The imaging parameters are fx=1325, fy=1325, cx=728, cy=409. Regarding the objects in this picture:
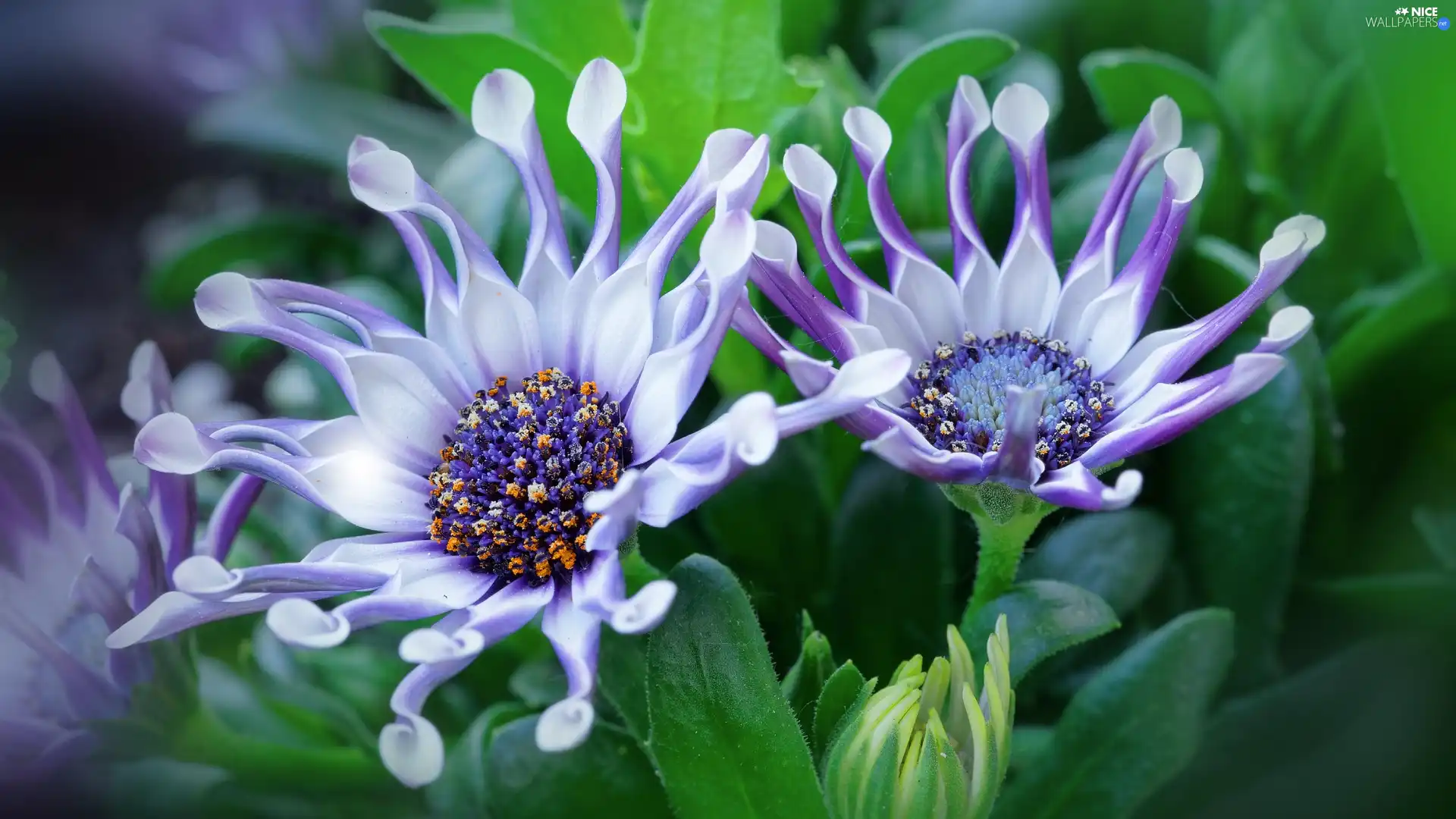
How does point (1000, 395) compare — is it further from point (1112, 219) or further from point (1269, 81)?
point (1269, 81)

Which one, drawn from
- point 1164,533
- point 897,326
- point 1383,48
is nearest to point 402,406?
point 897,326

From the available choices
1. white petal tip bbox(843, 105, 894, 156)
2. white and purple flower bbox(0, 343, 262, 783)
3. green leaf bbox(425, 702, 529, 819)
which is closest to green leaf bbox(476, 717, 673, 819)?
green leaf bbox(425, 702, 529, 819)

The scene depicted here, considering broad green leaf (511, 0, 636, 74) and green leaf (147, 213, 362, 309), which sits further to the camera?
green leaf (147, 213, 362, 309)

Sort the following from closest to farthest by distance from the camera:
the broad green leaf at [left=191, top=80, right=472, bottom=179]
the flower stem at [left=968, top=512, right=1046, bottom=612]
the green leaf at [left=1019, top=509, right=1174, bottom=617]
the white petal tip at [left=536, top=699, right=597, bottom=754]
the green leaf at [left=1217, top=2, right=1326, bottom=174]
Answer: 1. the white petal tip at [left=536, top=699, right=597, bottom=754]
2. the flower stem at [left=968, top=512, right=1046, bottom=612]
3. the green leaf at [left=1019, top=509, right=1174, bottom=617]
4. the green leaf at [left=1217, top=2, right=1326, bottom=174]
5. the broad green leaf at [left=191, top=80, right=472, bottom=179]

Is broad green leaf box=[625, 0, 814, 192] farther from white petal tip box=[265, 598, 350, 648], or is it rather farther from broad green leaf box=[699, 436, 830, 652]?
white petal tip box=[265, 598, 350, 648]

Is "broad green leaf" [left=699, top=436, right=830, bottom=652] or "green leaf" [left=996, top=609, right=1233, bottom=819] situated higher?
"broad green leaf" [left=699, top=436, right=830, bottom=652]

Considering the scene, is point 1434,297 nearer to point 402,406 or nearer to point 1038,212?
point 1038,212

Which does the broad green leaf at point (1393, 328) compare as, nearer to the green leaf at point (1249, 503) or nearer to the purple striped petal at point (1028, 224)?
the green leaf at point (1249, 503)
